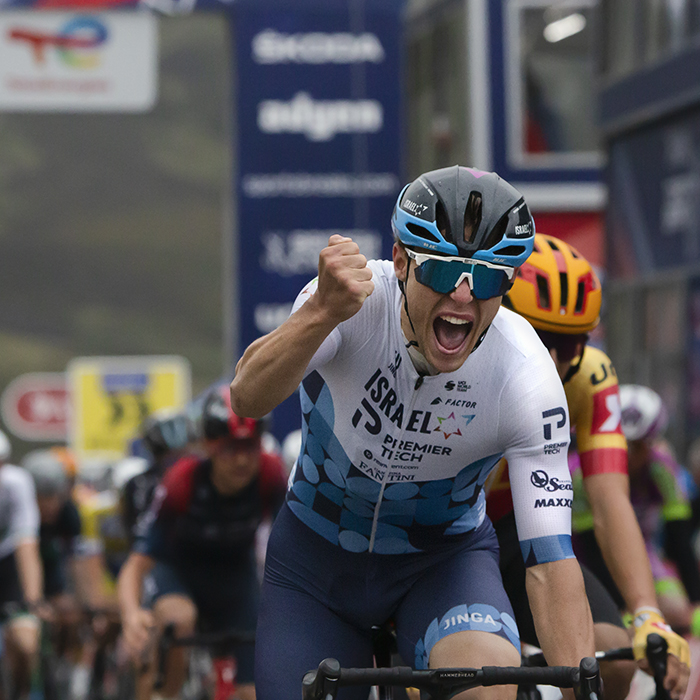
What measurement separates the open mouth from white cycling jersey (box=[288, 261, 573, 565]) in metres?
0.22

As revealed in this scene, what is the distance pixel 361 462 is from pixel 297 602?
465 mm

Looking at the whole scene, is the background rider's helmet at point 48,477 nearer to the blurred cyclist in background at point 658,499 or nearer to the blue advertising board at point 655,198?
the blurred cyclist in background at point 658,499

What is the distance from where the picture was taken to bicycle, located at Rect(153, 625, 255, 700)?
5918 millimetres

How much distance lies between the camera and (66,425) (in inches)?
703

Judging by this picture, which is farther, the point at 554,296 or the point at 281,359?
the point at 554,296

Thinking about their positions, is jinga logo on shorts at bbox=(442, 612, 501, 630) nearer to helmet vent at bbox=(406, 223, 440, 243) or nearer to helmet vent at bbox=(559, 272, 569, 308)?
helmet vent at bbox=(406, 223, 440, 243)

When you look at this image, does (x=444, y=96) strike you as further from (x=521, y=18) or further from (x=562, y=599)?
(x=562, y=599)

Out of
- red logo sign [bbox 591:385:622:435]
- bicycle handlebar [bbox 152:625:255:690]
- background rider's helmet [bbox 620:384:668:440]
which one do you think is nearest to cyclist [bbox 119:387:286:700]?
bicycle handlebar [bbox 152:625:255:690]

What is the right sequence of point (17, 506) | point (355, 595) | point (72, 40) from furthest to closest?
point (72, 40), point (17, 506), point (355, 595)

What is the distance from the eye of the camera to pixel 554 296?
4355 mm

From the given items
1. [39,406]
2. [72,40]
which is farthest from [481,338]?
[39,406]

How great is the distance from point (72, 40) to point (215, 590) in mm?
10366

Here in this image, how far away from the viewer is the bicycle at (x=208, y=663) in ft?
19.4

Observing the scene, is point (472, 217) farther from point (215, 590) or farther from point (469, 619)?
point (215, 590)
